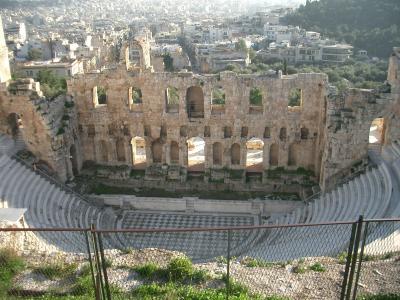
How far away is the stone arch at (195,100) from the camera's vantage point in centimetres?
2766

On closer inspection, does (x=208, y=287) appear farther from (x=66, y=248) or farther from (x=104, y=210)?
(x=104, y=210)

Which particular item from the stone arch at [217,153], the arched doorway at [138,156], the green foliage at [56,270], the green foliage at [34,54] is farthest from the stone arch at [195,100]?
the green foliage at [34,54]

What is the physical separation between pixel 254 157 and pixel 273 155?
3.03 m

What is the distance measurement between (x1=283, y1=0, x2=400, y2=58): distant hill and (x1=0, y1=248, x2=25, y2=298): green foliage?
69.2 meters

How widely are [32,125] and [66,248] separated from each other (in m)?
9.78

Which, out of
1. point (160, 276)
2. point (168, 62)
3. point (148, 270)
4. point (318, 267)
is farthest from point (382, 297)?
point (168, 62)

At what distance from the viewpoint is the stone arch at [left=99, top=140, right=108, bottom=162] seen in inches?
1113

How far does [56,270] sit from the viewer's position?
13.6 metres

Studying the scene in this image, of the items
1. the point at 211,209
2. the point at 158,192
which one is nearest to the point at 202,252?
the point at 211,209

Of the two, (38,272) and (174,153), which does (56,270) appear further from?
(174,153)

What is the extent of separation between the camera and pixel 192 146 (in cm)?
3297

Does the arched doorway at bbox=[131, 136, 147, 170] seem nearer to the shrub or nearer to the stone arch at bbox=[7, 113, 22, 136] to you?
the stone arch at bbox=[7, 113, 22, 136]

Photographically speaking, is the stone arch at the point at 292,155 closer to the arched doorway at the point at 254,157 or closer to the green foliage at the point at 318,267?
the arched doorway at the point at 254,157

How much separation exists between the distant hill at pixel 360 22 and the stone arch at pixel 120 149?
5681 cm
